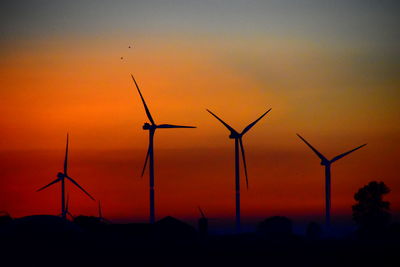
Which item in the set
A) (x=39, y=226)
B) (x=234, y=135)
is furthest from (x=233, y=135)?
(x=39, y=226)

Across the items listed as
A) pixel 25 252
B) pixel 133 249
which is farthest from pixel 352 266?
pixel 25 252

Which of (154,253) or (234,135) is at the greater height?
(234,135)

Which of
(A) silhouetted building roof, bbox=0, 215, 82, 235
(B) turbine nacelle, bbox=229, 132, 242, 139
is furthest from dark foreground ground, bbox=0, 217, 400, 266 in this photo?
(B) turbine nacelle, bbox=229, 132, 242, 139

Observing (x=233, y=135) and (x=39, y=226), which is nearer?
(x=39, y=226)

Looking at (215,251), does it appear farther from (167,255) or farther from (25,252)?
(25,252)

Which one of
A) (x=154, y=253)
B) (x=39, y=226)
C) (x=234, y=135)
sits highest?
(x=234, y=135)

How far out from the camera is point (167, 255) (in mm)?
182000

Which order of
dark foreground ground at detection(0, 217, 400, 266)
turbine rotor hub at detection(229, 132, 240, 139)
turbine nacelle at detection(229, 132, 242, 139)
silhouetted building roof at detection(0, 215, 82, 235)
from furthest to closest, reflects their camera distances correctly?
turbine rotor hub at detection(229, 132, 240, 139) < turbine nacelle at detection(229, 132, 242, 139) < silhouetted building roof at detection(0, 215, 82, 235) < dark foreground ground at detection(0, 217, 400, 266)

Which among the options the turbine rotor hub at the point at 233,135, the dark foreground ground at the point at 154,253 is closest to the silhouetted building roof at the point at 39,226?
the dark foreground ground at the point at 154,253

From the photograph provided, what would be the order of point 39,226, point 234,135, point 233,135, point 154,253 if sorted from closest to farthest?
point 154,253, point 39,226, point 233,135, point 234,135

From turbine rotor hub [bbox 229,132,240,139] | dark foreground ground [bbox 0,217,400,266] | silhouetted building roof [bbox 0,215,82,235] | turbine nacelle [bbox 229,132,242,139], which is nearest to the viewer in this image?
dark foreground ground [bbox 0,217,400,266]

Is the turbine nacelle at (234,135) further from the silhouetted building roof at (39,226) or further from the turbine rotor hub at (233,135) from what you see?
the silhouetted building roof at (39,226)

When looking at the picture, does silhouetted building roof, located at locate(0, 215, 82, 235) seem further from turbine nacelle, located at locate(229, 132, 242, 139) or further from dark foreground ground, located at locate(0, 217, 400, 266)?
turbine nacelle, located at locate(229, 132, 242, 139)

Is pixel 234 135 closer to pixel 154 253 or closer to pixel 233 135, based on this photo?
pixel 233 135
